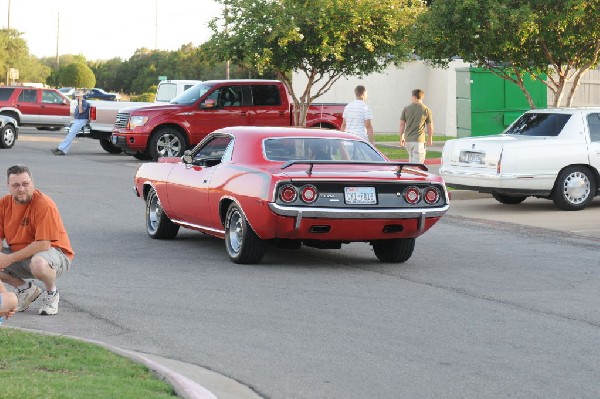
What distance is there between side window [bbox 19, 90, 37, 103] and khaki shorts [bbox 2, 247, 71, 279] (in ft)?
127

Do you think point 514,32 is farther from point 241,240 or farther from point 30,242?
point 30,242

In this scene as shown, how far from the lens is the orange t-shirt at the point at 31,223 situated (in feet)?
32.1

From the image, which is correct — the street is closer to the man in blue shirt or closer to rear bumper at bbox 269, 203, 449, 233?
rear bumper at bbox 269, 203, 449, 233

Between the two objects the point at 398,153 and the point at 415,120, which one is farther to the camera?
the point at 398,153

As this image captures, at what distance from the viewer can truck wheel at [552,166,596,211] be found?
63.1ft

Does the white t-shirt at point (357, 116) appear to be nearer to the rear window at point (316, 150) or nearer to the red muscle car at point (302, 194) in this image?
the red muscle car at point (302, 194)

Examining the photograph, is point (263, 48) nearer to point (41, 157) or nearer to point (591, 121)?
point (41, 157)

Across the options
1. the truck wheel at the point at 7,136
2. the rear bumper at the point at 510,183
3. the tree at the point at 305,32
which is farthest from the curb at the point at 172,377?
the truck wheel at the point at 7,136

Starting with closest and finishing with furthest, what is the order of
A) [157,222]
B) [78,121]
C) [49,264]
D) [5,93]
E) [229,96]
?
[49,264] < [157,222] < [229,96] < [78,121] < [5,93]

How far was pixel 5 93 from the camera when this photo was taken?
155ft

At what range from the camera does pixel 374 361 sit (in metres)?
8.18

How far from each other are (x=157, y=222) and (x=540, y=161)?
A: 666cm

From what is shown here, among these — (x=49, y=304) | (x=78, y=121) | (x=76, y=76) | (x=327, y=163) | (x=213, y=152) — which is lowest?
(x=49, y=304)

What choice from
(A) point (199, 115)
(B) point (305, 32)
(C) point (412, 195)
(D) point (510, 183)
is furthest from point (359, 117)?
(B) point (305, 32)
